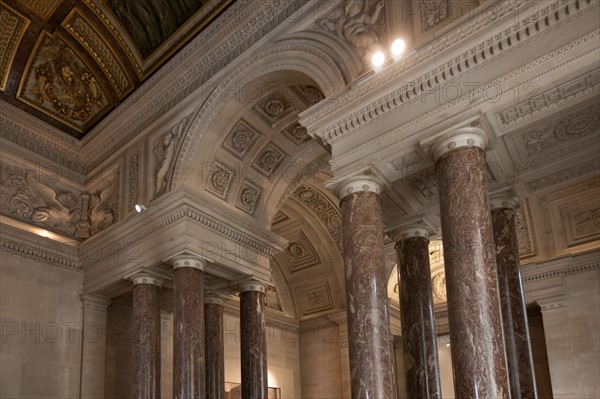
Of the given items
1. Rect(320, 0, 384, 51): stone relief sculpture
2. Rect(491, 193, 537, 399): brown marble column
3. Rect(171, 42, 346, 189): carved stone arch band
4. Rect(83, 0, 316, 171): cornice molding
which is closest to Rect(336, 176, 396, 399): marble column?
Rect(491, 193, 537, 399): brown marble column

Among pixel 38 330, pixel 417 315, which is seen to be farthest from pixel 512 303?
pixel 38 330

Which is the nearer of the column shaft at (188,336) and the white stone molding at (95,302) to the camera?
the column shaft at (188,336)

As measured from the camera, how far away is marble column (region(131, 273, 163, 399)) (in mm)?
11039

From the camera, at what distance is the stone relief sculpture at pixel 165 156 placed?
39.2ft

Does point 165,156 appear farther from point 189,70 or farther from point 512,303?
point 512,303

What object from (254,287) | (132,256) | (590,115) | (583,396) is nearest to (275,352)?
(254,287)

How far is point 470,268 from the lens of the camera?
7148 millimetres

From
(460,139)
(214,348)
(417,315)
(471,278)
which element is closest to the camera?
(471,278)

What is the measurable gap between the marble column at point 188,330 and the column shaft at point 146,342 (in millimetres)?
843

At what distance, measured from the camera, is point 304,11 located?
1023cm

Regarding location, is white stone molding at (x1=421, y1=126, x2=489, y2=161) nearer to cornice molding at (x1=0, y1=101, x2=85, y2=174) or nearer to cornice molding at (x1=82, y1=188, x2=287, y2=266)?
cornice molding at (x1=82, y1=188, x2=287, y2=266)

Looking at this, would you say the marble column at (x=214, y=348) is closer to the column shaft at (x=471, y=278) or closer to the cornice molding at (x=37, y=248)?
the cornice molding at (x=37, y=248)

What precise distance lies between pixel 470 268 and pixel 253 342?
6.01m

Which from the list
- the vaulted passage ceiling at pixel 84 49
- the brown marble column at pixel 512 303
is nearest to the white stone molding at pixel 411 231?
the brown marble column at pixel 512 303
